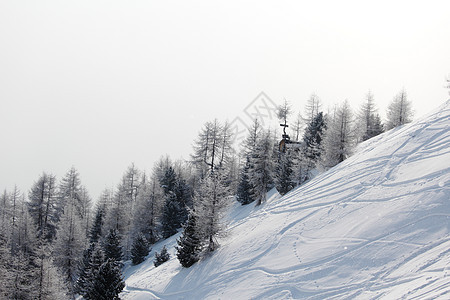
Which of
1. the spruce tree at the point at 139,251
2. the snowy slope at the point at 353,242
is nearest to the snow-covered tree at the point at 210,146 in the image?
the spruce tree at the point at 139,251

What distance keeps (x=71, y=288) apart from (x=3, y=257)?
26.1 ft

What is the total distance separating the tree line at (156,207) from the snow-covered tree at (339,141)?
0.35 feet

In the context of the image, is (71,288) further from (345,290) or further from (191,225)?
(345,290)

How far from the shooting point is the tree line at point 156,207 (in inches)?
855

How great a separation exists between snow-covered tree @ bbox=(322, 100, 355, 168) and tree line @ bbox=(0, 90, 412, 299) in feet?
0.35

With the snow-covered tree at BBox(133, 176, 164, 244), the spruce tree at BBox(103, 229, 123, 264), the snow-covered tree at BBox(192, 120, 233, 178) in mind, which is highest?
the snow-covered tree at BBox(192, 120, 233, 178)

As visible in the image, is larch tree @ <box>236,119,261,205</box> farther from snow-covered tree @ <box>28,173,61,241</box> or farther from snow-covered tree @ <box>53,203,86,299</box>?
snow-covered tree @ <box>28,173,61,241</box>

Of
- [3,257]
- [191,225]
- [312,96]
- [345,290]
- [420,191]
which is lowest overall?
[345,290]

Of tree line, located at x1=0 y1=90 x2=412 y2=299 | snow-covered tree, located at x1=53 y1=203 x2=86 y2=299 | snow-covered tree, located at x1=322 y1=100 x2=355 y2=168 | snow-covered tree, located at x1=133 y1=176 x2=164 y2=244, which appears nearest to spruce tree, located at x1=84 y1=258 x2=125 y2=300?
tree line, located at x1=0 y1=90 x2=412 y2=299

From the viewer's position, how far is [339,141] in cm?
3359

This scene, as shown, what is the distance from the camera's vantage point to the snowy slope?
11305 millimetres

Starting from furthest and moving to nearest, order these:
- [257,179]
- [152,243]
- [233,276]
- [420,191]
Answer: [152,243] → [257,179] → [233,276] → [420,191]

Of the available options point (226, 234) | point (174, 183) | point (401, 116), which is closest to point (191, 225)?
point (226, 234)

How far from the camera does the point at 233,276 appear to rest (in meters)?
16.5
